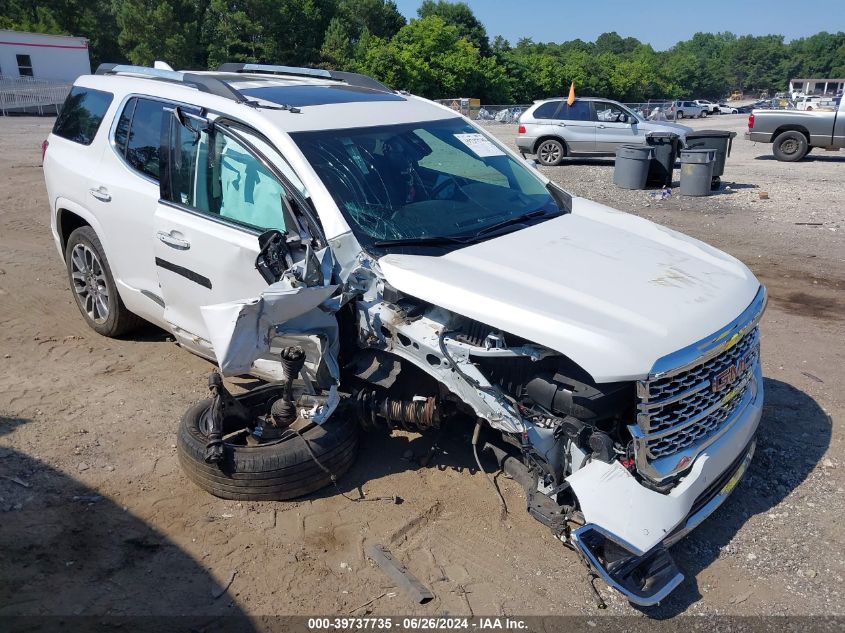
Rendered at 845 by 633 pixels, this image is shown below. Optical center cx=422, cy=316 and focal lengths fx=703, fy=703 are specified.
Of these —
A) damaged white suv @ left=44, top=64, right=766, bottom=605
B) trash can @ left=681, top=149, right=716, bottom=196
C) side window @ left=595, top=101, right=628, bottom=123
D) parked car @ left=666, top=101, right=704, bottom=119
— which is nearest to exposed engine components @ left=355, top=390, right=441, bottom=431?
damaged white suv @ left=44, top=64, right=766, bottom=605

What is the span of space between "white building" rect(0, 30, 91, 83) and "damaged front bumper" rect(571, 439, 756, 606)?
39290mm

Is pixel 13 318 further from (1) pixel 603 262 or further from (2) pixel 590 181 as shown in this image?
(2) pixel 590 181

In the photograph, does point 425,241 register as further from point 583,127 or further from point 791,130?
point 791,130

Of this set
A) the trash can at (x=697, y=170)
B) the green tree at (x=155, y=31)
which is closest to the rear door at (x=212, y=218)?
the trash can at (x=697, y=170)

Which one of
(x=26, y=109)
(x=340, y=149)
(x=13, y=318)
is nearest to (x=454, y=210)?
(x=340, y=149)

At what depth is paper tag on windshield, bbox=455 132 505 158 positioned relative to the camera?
190 inches

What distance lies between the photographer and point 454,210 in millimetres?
4188

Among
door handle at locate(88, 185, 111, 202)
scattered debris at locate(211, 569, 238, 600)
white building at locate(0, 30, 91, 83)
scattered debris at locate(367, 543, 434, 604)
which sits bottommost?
scattered debris at locate(367, 543, 434, 604)

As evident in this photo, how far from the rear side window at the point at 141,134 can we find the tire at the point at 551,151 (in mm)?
14536

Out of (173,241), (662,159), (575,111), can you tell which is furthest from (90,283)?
(575,111)

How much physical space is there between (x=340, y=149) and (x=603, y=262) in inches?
64.8

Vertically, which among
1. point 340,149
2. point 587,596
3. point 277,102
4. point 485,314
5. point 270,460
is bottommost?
point 587,596

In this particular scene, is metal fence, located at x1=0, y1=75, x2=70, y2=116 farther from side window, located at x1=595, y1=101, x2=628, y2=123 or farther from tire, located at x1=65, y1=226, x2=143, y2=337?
tire, located at x1=65, y1=226, x2=143, y2=337

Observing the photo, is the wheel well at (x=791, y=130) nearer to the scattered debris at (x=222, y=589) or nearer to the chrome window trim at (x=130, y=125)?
the chrome window trim at (x=130, y=125)
